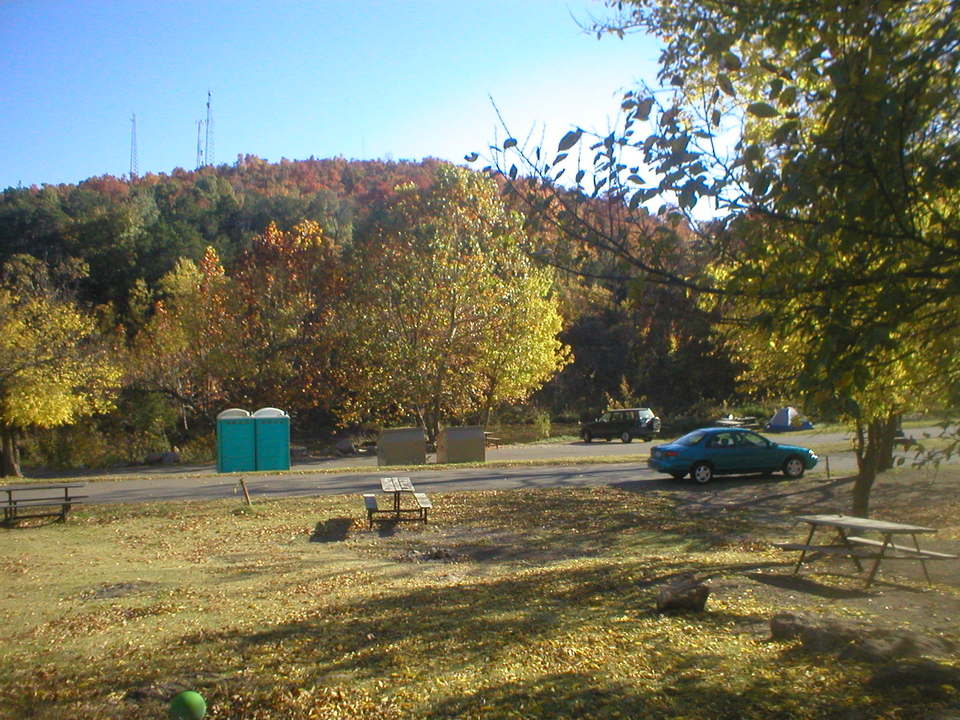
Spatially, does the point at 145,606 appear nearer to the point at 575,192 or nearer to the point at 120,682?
the point at 120,682

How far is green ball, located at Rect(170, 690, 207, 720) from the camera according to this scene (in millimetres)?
4902

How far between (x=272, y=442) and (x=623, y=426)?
20.8 m

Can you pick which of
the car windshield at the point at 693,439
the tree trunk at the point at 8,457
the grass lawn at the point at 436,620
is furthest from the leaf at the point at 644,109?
the tree trunk at the point at 8,457

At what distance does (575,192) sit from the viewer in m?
6.62

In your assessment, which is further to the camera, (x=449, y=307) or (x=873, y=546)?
(x=449, y=307)

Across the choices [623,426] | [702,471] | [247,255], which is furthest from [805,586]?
[247,255]

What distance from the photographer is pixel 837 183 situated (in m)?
5.42

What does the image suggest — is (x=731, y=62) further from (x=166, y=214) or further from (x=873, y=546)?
(x=166, y=214)

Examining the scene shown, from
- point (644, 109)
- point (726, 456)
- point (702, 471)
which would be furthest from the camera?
point (726, 456)

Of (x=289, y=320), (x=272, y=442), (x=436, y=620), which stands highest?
(x=289, y=320)

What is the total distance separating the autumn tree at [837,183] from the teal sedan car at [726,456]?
16.8m

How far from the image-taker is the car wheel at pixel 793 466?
2331 cm

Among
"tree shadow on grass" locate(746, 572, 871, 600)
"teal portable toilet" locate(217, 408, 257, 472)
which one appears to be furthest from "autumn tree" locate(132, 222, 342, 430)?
"tree shadow on grass" locate(746, 572, 871, 600)

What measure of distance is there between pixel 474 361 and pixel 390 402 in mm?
4623
